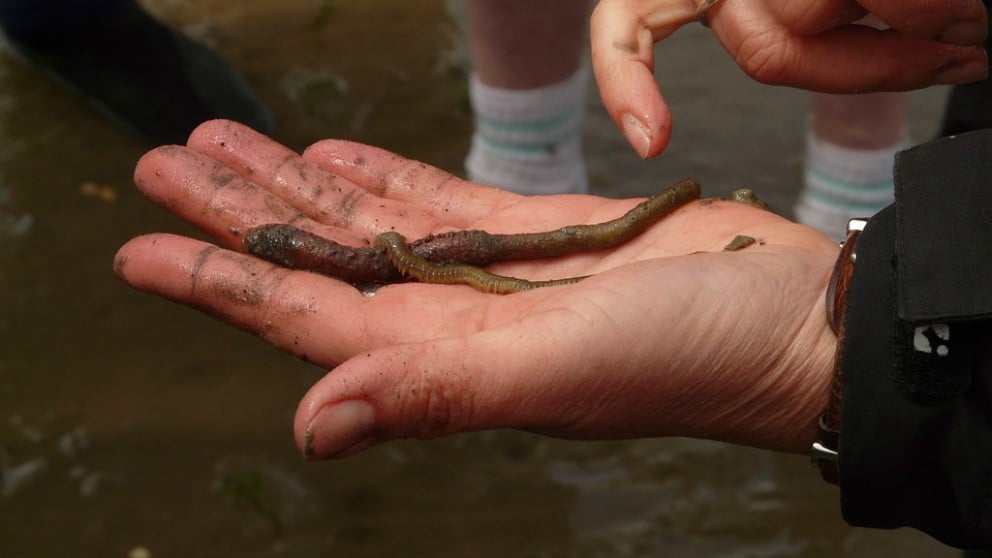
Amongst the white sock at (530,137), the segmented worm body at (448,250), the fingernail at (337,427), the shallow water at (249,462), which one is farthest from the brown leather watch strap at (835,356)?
the white sock at (530,137)

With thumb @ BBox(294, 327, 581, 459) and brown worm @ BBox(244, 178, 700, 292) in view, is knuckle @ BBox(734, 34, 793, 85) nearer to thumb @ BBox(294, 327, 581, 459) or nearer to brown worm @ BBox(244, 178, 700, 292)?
brown worm @ BBox(244, 178, 700, 292)

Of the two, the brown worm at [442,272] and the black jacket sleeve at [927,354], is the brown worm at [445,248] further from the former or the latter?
the black jacket sleeve at [927,354]

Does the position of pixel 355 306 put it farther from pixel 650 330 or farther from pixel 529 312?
pixel 650 330

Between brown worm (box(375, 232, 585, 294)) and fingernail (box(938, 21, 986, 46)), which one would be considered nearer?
fingernail (box(938, 21, 986, 46))

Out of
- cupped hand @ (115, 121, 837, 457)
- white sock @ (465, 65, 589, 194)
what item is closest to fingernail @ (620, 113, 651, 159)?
cupped hand @ (115, 121, 837, 457)

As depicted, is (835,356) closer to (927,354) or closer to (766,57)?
(927,354)

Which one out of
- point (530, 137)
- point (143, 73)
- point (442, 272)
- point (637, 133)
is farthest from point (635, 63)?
point (143, 73)
